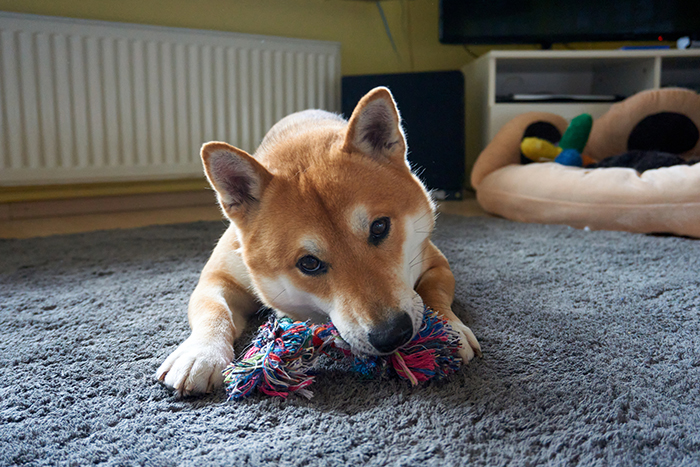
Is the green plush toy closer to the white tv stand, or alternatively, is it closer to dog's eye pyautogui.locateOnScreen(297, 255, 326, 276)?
the white tv stand

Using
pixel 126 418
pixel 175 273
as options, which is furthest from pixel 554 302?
pixel 175 273

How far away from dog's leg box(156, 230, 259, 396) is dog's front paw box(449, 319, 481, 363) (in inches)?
19.7

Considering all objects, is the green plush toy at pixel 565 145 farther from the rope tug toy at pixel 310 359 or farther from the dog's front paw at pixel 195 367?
the dog's front paw at pixel 195 367

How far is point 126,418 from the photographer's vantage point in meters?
0.91

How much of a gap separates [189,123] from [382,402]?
110 inches

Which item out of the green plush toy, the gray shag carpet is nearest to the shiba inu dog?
the gray shag carpet

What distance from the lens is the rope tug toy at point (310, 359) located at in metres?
0.97

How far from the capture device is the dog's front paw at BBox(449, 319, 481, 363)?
1061mm

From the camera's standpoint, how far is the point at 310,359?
1048mm

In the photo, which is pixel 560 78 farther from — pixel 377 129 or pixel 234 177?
pixel 234 177

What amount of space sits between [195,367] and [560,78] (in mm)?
4071

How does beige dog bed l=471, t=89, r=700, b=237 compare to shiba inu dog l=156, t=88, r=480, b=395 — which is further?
beige dog bed l=471, t=89, r=700, b=237

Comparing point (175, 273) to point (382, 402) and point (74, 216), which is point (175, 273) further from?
point (74, 216)

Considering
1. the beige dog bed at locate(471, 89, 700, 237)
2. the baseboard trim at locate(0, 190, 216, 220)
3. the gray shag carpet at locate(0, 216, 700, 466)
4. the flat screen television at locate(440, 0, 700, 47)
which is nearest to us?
the gray shag carpet at locate(0, 216, 700, 466)
